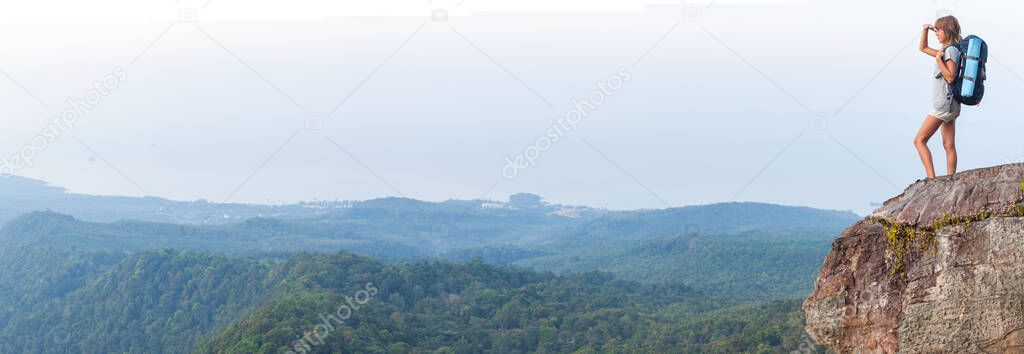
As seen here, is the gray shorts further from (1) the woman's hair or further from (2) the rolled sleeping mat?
(1) the woman's hair

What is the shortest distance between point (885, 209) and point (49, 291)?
79.0m

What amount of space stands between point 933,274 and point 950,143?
2.06m

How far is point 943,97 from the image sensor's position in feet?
30.5

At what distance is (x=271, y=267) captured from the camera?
205ft

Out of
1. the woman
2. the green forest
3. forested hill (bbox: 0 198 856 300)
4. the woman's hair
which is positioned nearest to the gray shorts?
the woman

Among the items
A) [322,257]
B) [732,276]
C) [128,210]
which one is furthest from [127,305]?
[128,210]

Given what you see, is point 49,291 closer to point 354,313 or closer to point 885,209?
point 354,313

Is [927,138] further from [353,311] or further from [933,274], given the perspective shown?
[353,311]

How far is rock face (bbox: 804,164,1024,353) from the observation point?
8.06m
